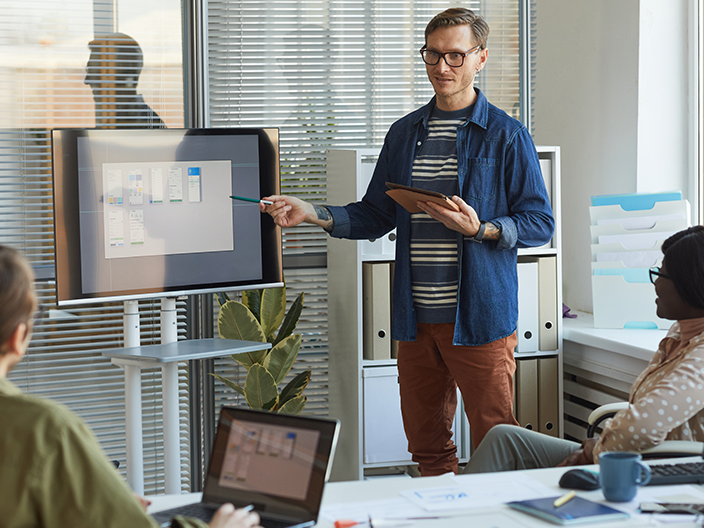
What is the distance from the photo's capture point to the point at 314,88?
337 centimetres

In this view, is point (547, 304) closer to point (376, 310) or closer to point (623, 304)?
point (623, 304)

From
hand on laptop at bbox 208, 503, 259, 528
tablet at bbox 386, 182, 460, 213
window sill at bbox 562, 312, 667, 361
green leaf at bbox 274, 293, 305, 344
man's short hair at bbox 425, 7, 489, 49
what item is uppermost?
man's short hair at bbox 425, 7, 489, 49

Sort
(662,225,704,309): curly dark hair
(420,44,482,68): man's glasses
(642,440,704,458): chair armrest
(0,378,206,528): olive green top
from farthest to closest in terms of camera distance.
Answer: (420,44,482,68): man's glasses, (662,225,704,309): curly dark hair, (642,440,704,458): chair armrest, (0,378,206,528): olive green top

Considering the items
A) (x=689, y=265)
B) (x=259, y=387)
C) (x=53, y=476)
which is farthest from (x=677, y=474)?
(x=259, y=387)

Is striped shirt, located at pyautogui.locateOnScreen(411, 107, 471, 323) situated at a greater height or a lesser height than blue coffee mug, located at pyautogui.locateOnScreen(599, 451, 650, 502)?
greater

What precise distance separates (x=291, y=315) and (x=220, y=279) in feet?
1.97

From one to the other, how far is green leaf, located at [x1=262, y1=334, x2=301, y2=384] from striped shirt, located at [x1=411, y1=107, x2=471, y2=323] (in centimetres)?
84

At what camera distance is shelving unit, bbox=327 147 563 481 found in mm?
3043

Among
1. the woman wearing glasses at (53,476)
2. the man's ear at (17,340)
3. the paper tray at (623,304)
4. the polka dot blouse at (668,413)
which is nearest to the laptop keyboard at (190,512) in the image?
the woman wearing glasses at (53,476)

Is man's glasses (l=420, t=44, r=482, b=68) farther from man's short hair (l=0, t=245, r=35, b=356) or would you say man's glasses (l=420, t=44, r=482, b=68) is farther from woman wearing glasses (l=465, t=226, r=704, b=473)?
man's short hair (l=0, t=245, r=35, b=356)

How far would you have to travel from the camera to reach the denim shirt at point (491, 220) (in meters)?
2.24

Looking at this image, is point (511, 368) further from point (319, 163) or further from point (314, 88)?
point (314, 88)

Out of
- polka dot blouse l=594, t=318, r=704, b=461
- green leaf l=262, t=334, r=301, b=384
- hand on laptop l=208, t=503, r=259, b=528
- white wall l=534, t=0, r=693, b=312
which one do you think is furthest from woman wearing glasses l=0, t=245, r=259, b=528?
white wall l=534, t=0, r=693, b=312

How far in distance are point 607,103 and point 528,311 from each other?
1.14 metres
